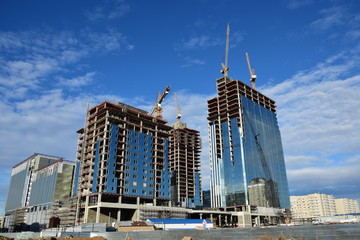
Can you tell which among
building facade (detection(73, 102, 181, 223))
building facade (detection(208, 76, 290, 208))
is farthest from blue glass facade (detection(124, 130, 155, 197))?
building facade (detection(208, 76, 290, 208))

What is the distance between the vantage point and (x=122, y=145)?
469 ft

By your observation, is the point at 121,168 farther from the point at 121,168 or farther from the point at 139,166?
the point at 139,166

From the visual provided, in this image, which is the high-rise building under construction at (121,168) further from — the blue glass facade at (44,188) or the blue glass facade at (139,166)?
the blue glass facade at (44,188)

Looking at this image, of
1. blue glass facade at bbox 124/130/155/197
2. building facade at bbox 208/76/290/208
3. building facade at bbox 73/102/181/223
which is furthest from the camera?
building facade at bbox 208/76/290/208

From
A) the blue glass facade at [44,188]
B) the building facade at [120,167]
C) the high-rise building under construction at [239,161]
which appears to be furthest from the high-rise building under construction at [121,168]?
the high-rise building under construction at [239,161]

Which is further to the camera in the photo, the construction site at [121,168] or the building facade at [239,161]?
the building facade at [239,161]

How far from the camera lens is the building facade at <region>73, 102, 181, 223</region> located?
13275 cm

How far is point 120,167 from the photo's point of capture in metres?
139

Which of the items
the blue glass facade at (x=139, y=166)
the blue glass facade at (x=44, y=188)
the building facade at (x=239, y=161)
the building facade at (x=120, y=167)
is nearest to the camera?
the building facade at (x=120, y=167)

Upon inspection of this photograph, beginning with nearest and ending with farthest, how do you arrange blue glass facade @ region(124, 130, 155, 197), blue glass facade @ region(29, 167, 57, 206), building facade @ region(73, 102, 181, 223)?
building facade @ region(73, 102, 181, 223), blue glass facade @ region(124, 130, 155, 197), blue glass facade @ region(29, 167, 57, 206)

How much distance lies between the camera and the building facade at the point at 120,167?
133m

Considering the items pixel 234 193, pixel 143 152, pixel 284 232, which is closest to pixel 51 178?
pixel 143 152

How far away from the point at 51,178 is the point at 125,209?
216 ft

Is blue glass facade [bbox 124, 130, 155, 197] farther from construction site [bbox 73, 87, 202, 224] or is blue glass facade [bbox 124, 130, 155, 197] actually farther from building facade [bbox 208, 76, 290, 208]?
building facade [bbox 208, 76, 290, 208]
